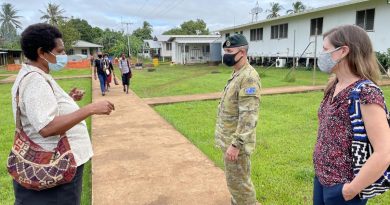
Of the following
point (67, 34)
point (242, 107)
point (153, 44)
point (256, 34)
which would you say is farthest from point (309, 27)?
point (153, 44)

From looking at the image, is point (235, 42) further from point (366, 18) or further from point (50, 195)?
point (366, 18)

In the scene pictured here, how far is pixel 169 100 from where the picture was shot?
10.6 metres

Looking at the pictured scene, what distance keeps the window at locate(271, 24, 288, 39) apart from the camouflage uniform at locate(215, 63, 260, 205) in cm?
2246

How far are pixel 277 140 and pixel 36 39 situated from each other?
15.3 feet

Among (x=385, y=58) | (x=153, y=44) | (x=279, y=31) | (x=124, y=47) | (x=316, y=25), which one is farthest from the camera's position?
(x=153, y=44)

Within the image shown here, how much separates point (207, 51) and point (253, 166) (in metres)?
34.6

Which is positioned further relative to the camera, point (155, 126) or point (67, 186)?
point (155, 126)

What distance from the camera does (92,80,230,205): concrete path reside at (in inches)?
141

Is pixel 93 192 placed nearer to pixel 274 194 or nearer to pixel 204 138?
pixel 274 194

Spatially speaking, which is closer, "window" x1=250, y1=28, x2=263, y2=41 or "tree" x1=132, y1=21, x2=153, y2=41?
"window" x1=250, y1=28, x2=263, y2=41

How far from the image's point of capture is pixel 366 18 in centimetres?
1681

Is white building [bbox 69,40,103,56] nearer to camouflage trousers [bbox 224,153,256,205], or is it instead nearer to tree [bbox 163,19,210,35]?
tree [bbox 163,19,210,35]

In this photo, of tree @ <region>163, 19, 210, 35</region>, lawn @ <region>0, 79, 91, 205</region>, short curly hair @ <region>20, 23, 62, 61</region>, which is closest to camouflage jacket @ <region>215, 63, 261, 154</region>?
short curly hair @ <region>20, 23, 62, 61</region>

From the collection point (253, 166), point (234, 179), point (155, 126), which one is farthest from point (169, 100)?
point (234, 179)
